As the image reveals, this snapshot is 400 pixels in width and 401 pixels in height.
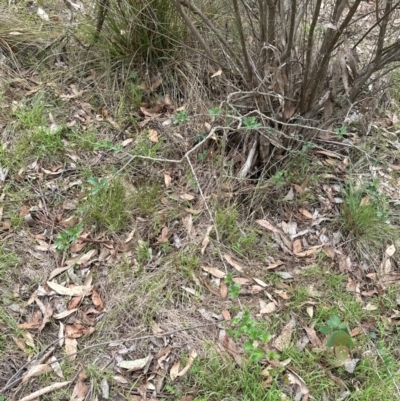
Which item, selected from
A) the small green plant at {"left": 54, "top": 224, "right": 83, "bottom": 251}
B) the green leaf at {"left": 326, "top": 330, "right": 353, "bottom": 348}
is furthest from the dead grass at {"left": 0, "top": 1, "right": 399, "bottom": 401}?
the green leaf at {"left": 326, "top": 330, "right": 353, "bottom": 348}

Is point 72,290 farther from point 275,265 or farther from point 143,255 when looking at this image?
point 275,265

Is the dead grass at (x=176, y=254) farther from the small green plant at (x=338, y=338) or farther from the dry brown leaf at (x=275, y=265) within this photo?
the small green plant at (x=338, y=338)

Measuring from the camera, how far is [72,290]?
234 centimetres

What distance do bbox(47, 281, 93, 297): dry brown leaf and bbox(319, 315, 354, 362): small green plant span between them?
1115mm

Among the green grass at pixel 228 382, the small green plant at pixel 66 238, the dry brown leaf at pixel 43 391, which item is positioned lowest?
the dry brown leaf at pixel 43 391

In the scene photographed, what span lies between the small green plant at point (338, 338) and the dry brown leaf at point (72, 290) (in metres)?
1.11

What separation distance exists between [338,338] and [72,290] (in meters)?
1.25

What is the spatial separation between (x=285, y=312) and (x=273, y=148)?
932mm

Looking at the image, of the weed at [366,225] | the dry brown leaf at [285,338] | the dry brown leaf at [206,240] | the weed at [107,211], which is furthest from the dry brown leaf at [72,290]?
the weed at [366,225]

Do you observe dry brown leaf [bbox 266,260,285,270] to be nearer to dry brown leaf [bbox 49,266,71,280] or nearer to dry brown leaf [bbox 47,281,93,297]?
dry brown leaf [bbox 47,281,93,297]

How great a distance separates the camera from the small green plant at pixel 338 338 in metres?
1.85

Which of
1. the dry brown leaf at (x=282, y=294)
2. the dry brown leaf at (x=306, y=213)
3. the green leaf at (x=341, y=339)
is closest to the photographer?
the green leaf at (x=341, y=339)

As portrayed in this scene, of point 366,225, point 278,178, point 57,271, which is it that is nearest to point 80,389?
point 57,271

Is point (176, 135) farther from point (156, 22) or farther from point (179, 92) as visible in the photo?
point (156, 22)
